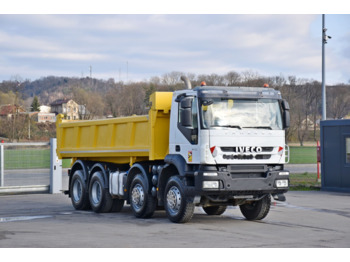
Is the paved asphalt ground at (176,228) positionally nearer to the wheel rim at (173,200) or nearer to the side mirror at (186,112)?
the wheel rim at (173,200)

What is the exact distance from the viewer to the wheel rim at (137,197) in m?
14.4

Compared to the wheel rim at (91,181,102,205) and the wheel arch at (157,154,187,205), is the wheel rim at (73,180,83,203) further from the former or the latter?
the wheel arch at (157,154,187,205)

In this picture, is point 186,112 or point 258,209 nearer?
point 186,112

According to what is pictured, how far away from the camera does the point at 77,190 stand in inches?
685

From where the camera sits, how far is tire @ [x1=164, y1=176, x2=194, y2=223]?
12.9 metres

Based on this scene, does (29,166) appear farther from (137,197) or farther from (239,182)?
(239,182)

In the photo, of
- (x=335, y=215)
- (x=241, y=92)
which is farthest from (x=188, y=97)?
(x=335, y=215)

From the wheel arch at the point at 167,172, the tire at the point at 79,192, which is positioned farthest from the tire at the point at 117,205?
the wheel arch at the point at 167,172

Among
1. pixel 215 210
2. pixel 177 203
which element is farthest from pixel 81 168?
pixel 177 203

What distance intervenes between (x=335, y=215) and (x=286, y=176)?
2.35 meters

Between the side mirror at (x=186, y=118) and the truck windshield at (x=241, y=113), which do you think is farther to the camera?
the truck windshield at (x=241, y=113)

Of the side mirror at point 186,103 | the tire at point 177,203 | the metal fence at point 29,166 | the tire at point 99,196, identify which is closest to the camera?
the side mirror at point 186,103

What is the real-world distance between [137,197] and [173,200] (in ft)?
4.93

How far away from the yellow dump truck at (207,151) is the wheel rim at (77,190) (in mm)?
2510
